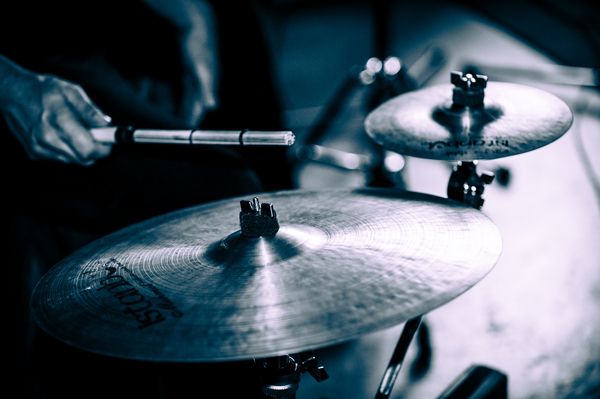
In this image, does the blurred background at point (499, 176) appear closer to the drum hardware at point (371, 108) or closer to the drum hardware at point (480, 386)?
the drum hardware at point (371, 108)

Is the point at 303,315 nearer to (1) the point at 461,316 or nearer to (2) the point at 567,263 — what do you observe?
(1) the point at 461,316

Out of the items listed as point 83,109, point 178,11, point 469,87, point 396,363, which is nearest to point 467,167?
point 469,87

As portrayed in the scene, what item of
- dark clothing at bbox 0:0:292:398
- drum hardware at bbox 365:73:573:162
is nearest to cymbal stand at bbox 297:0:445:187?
dark clothing at bbox 0:0:292:398

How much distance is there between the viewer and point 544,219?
204 centimetres

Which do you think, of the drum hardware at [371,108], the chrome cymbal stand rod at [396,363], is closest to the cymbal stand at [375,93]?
the drum hardware at [371,108]

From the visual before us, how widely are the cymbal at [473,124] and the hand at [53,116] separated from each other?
0.55 meters

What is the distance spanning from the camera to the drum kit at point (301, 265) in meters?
0.50

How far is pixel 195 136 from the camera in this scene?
0.77 meters

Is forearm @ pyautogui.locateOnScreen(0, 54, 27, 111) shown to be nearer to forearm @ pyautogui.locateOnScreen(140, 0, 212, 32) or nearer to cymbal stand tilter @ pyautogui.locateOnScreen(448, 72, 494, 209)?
forearm @ pyautogui.locateOnScreen(140, 0, 212, 32)

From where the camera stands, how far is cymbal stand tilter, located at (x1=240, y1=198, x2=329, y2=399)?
629 mm

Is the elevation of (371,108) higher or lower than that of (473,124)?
lower

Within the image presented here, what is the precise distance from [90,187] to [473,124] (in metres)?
0.86

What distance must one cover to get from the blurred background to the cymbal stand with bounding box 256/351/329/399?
2.25 feet

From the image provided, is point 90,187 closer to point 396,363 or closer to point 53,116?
point 53,116
